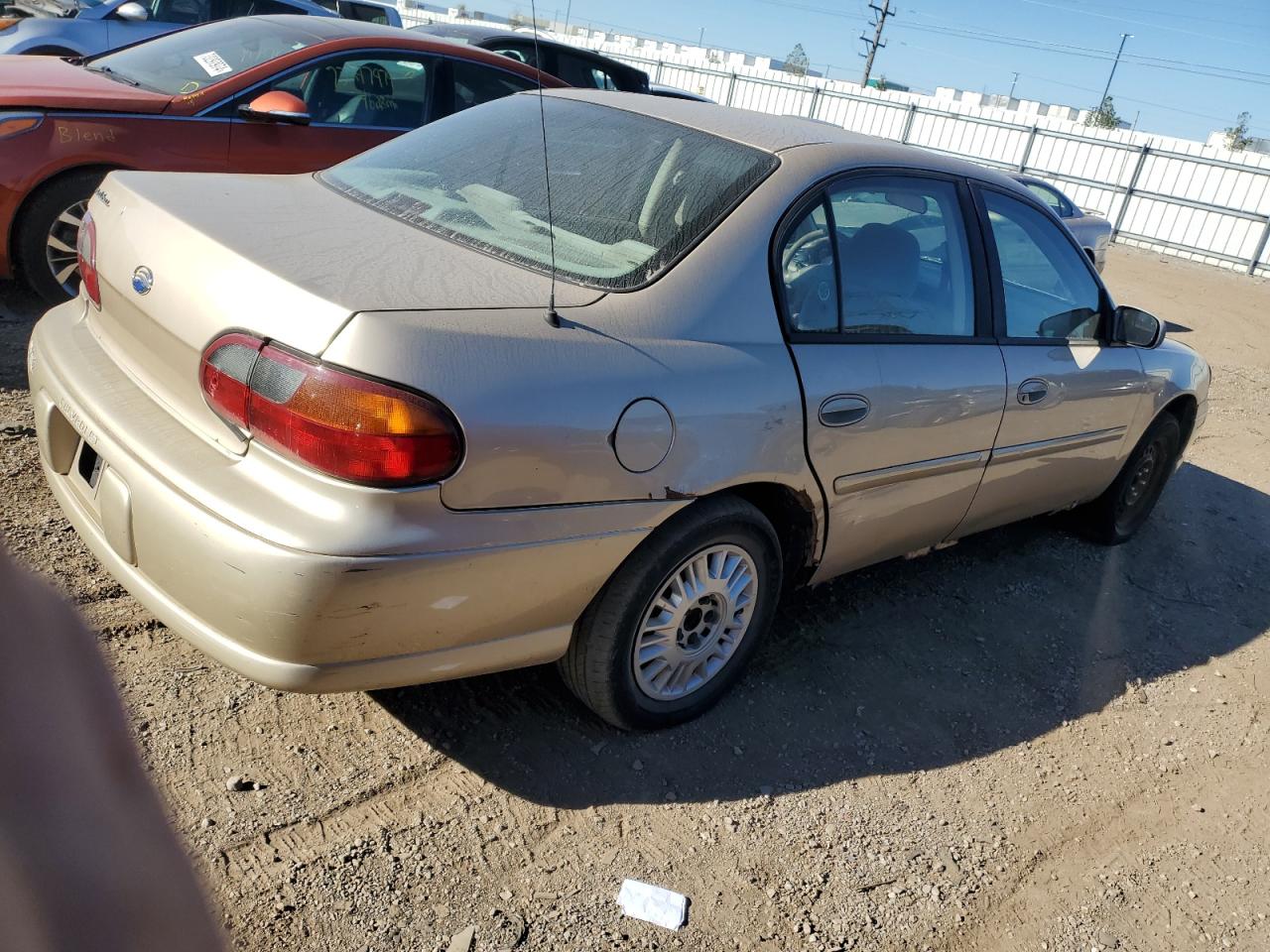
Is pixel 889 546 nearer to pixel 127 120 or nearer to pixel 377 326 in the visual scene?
pixel 377 326

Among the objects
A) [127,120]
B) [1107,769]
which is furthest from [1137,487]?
[127,120]

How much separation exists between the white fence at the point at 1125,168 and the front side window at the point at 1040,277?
17.7 m

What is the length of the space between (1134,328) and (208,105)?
453cm

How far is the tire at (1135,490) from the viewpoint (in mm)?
4805

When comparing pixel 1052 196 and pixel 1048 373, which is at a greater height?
pixel 1048 373

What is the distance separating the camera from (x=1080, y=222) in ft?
34.4

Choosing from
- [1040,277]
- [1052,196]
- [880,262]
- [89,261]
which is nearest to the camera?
[89,261]

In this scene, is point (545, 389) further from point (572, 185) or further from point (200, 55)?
point (200, 55)

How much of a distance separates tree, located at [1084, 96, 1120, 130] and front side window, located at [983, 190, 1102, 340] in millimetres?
66470

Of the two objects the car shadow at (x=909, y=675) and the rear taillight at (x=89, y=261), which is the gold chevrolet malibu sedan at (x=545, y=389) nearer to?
the rear taillight at (x=89, y=261)

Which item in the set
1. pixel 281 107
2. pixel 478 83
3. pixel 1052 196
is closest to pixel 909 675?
pixel 281 107

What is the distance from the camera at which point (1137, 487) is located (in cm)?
502

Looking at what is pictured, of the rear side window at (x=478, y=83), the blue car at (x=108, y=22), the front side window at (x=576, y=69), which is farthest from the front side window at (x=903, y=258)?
the blue car at (x=108, y=22)

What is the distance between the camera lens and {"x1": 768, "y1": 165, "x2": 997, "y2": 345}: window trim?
2842mm
